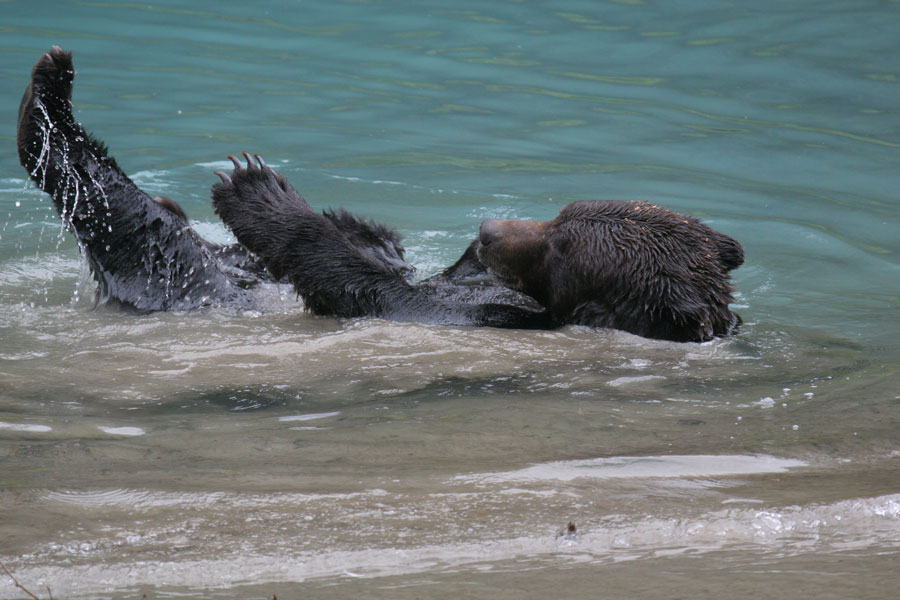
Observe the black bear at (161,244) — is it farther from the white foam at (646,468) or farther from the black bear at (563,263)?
the white foam at (646,468)

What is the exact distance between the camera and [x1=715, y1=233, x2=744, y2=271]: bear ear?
5.11 metres

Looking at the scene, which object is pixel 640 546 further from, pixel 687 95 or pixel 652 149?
pixel 687 95

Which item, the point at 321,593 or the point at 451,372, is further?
the point at 451,372

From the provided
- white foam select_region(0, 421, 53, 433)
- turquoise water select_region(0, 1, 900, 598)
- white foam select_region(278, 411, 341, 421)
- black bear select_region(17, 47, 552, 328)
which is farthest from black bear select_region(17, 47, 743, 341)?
white foam select_region(0, 421, 53, 433)

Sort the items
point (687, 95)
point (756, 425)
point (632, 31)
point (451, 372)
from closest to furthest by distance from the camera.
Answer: point (756, 425) → point (451, 372) → point (687, 95) → point (632, 31)

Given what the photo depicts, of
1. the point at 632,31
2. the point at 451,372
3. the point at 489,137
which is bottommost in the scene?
the point at 451,372

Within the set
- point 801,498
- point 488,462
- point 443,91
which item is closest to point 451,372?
point 488,462

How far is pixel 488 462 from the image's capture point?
3225 millimetres

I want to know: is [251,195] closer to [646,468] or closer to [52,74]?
[52,74]

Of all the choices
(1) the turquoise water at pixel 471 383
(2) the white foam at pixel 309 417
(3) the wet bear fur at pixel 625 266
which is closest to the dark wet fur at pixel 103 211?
(1) the turquoise water at pixel 471 383

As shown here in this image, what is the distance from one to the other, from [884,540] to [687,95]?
8.79 metres

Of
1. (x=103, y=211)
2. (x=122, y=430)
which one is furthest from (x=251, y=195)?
(x=122, y=430)

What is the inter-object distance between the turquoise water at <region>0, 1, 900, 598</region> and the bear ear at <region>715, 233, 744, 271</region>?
1.51ft

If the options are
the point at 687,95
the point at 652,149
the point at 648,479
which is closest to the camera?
the point at 648,479
